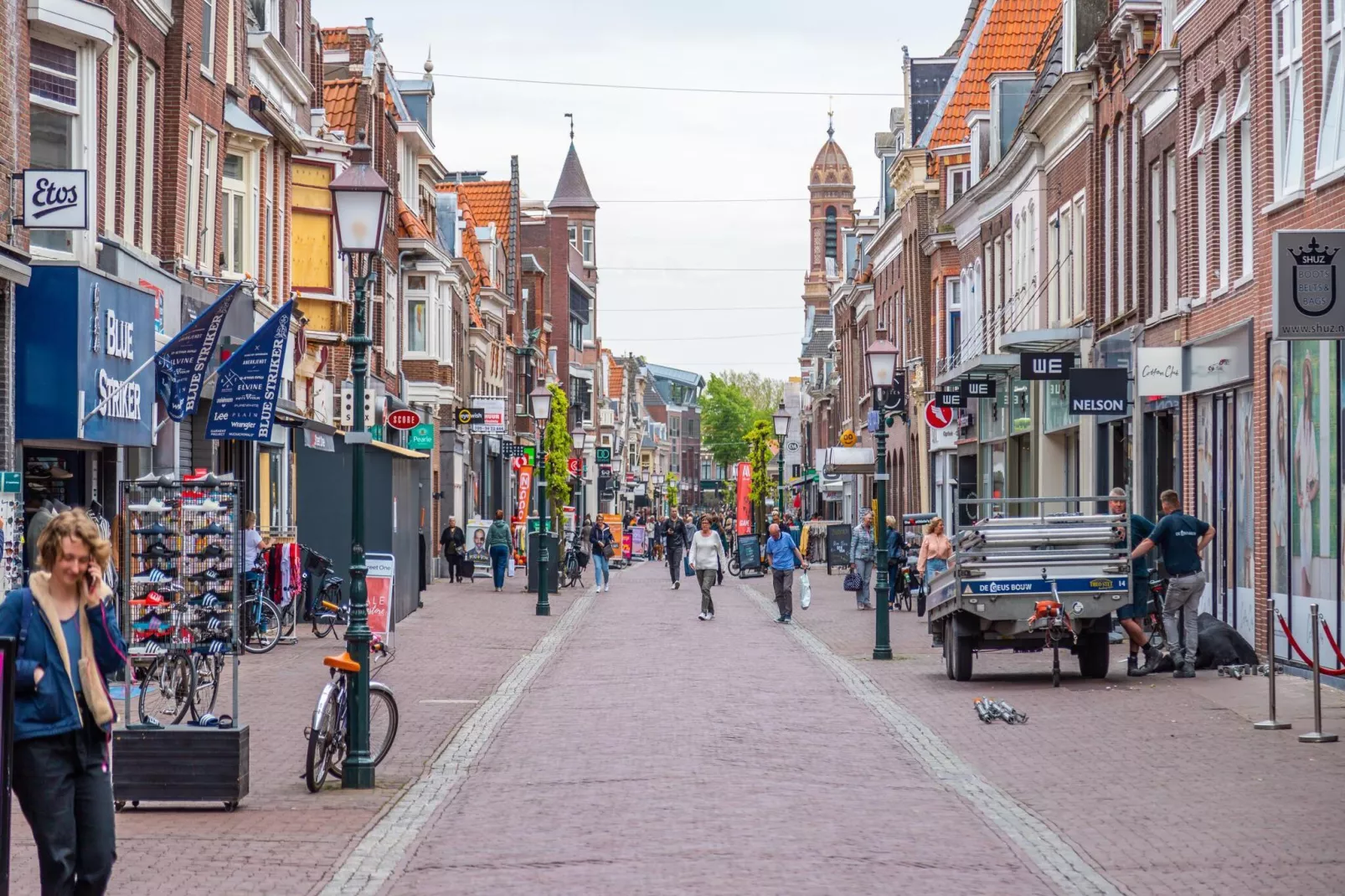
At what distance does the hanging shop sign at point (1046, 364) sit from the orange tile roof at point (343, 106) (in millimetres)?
20019

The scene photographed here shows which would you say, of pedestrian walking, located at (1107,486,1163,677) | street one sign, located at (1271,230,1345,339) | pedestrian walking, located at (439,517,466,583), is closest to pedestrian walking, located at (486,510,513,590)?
pedestrian walking, located at (439,517,466,583)

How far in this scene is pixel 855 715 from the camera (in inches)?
651

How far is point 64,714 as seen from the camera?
707 centimetres

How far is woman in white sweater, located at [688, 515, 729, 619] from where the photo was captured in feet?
106

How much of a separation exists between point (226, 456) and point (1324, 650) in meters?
16.2

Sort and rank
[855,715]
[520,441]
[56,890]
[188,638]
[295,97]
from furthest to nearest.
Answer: [520,441]
[295,97]
[855,715]
[188,638]
[56,890]

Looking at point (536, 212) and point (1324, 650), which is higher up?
point (536, 212)

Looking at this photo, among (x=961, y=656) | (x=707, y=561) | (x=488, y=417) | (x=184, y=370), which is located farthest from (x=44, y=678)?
(x=488, y=417)

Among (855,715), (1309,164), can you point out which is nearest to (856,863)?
(855,715)

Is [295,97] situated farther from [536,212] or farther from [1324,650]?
[536,212]

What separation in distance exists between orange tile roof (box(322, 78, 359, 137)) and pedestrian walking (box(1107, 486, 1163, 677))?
89.1 feet

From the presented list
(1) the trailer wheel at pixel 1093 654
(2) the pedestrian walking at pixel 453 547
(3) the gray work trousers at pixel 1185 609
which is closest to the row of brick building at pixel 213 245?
(2) the pedestrian walking at pixel 453 547

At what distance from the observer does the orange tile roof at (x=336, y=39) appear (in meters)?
46.7

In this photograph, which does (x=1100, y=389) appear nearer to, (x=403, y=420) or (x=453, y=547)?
(x=403, y=420)
